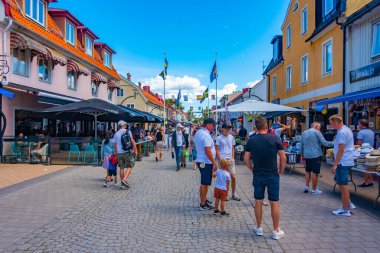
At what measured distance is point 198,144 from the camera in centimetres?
614

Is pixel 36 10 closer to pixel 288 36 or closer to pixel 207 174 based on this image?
pixel 207 174

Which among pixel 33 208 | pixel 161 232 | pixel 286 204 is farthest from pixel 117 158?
pixel 286 204

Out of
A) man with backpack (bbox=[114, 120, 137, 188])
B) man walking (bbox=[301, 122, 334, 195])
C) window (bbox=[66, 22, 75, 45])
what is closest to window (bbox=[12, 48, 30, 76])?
window (bbox=[66, 22, 75, 45])

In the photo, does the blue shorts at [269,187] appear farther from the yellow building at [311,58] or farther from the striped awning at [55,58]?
the striped awning at [55,58]

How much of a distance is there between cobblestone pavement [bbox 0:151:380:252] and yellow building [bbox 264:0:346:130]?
773 centimetres

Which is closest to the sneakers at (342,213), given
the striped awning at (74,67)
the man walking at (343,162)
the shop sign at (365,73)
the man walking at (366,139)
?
the man walking at (343,162)

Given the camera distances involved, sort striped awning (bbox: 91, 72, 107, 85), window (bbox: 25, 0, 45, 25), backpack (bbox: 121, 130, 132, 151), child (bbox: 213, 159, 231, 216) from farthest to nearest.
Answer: striped awning (bbox: 91, 72, 107, 85), window (bbox: 25, 0, 45, 25), backpack (bbox: 121, 130, 132, 151), child (bbox: 213, 159, 231, 216)

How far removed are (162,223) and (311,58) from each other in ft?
45.8

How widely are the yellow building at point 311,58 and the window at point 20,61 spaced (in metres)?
13.6

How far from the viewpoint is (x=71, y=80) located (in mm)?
20297

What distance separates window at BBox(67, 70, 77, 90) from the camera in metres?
19.8

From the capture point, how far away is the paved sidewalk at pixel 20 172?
9108 mm

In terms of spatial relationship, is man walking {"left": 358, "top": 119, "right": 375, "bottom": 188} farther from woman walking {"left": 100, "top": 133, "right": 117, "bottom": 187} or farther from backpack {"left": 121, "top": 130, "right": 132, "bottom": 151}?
woman walking {"left": 100, "top": 133, "right": 117, "bottom": 187}

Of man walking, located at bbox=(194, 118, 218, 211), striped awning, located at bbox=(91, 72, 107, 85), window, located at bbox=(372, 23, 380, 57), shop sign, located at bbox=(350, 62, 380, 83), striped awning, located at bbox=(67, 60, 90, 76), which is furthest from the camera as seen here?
striped awning, located at bbox=(91, 72, 107, 85)
